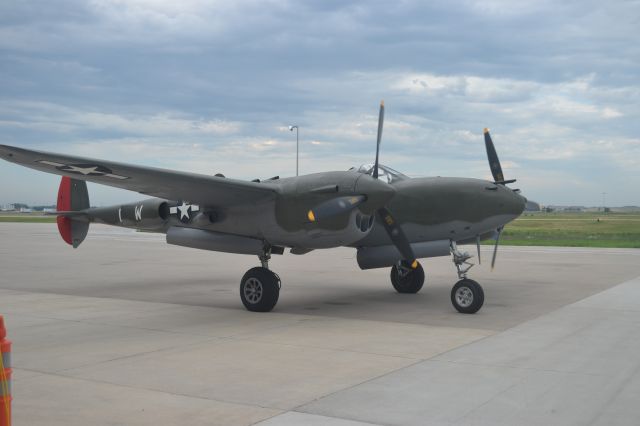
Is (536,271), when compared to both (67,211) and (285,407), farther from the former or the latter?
(285,407)

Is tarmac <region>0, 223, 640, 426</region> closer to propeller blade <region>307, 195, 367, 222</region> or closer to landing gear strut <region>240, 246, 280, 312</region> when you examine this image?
landing gear strut <region>240, 246, 280, 312</region>

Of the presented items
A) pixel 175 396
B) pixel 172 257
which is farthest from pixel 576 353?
pixel 172 257

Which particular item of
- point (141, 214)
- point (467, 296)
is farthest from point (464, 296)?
point (141, 214)

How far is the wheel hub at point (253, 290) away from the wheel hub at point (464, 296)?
3689mm

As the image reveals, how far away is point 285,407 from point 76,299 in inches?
379

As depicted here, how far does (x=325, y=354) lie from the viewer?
26.7ft

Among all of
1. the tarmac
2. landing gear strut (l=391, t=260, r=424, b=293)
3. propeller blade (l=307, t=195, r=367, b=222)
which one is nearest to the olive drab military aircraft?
propeller blade (l=307, t=195, r=367, b=222)

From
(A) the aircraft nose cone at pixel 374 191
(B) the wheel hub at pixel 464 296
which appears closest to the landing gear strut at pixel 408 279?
(B) the wheel hub at pixel 464 296

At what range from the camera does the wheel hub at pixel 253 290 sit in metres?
12.0

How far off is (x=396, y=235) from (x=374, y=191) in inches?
63.0

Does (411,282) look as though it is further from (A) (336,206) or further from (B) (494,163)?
(A) (336,206)

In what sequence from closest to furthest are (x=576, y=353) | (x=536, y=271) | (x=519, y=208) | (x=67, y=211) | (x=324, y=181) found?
(x=576, y=353)
(x=324, y=181)
(x=519, y=208)
(x=67, y=211)
(x=536, y=271)

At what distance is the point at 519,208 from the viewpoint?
12.2 m

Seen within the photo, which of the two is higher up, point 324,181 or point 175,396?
point 324,181
